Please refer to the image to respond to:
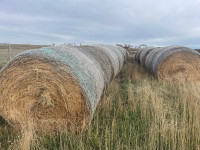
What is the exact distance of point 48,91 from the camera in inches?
137

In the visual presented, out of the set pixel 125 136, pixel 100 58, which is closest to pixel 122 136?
pixel 125 136

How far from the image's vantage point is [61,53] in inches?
135

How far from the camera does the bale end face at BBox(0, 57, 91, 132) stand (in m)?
3.30

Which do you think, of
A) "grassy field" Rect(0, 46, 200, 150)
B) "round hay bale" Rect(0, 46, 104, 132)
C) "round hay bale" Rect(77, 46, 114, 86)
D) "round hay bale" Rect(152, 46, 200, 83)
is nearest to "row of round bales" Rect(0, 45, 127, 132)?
"round hay bale" Rect(0, 46, 104, 132)

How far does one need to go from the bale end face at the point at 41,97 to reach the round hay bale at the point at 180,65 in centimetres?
522

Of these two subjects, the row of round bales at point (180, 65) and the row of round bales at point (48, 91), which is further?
the row of round bales at point (180, 65)

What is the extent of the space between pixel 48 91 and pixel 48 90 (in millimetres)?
18

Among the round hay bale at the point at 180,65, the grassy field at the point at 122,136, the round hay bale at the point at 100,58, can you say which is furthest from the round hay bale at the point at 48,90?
the round hay bale at the point at 180,65

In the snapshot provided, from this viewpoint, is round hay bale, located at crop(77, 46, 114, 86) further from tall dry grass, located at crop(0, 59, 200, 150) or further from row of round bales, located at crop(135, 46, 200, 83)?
row of round bales, located at crop(135, 46, 200, 83)

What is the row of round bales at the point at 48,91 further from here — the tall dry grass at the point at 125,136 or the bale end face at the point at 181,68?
the bale end face at the point at 181,68

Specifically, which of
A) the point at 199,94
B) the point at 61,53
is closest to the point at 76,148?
the point at 61,53

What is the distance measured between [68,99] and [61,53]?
0.83 meters

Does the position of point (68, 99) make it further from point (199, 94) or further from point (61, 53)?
point (199, 94)

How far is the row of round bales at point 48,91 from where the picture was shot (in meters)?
3.26
